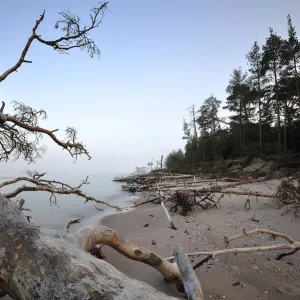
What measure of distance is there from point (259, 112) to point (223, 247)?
24.6 m

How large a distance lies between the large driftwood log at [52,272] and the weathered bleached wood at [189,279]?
0.44 m

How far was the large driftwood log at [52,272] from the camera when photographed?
3.43 feet

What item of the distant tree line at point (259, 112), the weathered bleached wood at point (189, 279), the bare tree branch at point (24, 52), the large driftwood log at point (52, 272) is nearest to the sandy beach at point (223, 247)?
the weathered bleached wood at point (189, 279)

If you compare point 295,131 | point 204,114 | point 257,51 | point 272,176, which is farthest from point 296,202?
point 204,114

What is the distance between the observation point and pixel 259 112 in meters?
24.7

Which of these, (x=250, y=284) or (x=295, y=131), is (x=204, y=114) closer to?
(x=295, y=131)

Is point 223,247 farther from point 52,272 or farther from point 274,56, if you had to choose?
point 274,56

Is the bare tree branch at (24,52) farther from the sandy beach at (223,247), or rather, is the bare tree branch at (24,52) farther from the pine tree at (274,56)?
the pine tree at (274,56)

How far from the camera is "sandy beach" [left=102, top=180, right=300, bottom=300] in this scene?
268cm

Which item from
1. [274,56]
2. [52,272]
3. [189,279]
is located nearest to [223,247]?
[189,279]

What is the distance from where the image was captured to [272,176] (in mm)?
14891

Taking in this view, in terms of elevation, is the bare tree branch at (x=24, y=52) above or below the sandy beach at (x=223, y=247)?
above

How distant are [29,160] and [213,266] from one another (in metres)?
4.94

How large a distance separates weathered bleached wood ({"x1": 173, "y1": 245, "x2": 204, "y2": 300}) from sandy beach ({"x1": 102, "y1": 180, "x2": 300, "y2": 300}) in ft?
3.91
